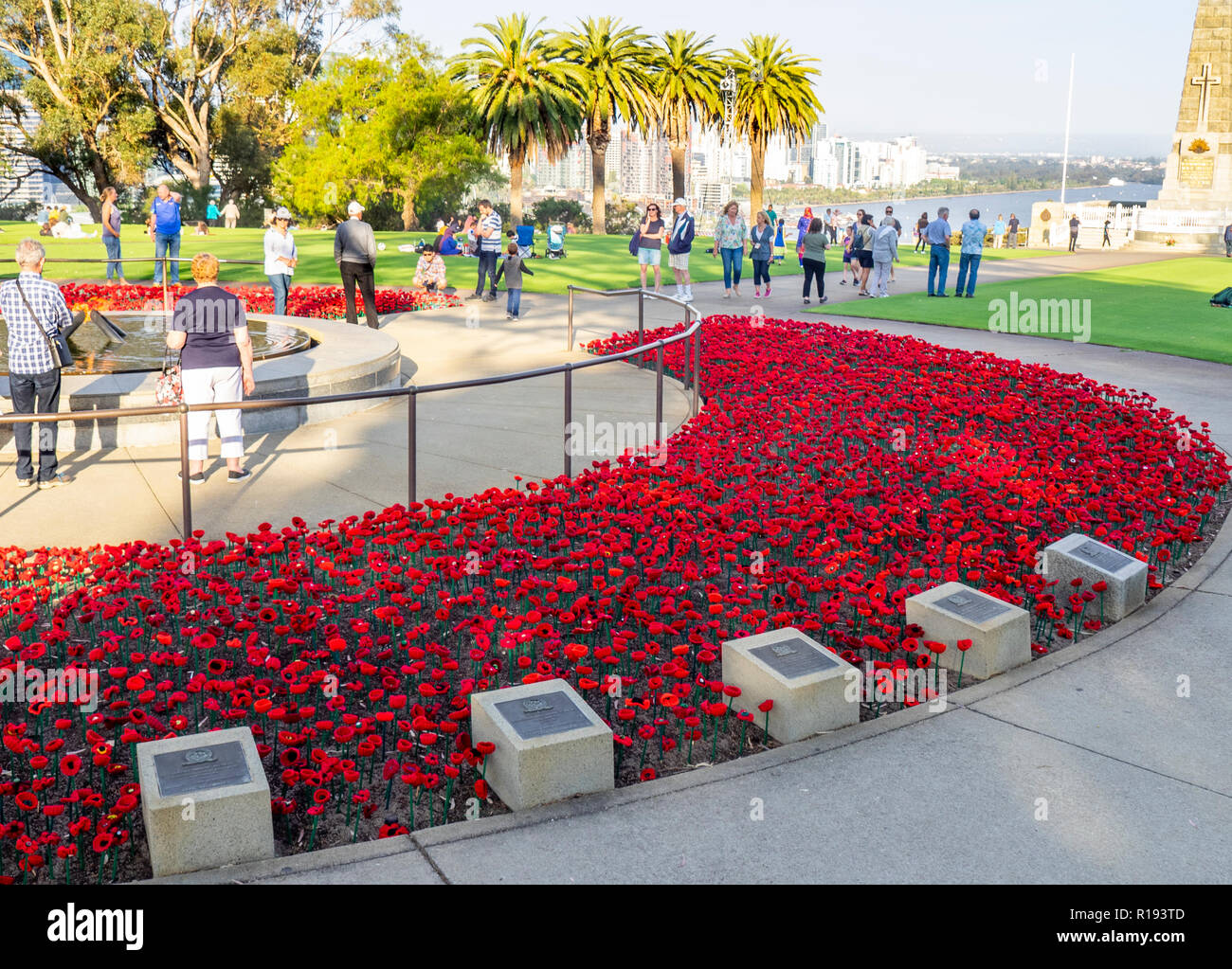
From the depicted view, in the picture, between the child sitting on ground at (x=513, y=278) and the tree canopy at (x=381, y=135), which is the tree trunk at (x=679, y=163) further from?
the child sitting on ground at (x=513, y=278)

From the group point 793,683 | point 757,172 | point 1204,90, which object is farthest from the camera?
point 757,172

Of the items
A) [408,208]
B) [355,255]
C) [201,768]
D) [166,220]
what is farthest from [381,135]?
[201,768]

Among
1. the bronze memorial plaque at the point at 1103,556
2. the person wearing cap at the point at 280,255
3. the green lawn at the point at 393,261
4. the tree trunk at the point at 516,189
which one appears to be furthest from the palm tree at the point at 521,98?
the bronze memorial plaque at the point at 1103,556

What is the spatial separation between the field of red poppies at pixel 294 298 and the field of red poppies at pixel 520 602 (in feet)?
35.0

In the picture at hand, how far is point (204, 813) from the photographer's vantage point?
3.79 meters

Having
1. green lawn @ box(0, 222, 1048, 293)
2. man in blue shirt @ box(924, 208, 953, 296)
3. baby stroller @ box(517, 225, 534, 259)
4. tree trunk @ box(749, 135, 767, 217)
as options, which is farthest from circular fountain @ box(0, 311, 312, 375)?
tree trunk @ box(749, 135, 767, 217)

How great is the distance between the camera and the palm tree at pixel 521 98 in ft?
163

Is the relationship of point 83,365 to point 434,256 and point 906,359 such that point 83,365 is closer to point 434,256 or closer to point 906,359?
point 906,359

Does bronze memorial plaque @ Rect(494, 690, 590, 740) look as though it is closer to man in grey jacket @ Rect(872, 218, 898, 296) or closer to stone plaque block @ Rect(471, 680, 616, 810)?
stone plaque block @ Rect(471, 680, 616, 810)

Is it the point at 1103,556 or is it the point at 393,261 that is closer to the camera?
the point at 1103,556

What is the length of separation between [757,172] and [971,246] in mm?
29198

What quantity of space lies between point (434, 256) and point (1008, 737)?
17758 millimetres

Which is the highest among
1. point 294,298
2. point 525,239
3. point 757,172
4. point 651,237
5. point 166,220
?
point 757,172

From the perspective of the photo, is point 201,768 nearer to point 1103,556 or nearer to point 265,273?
point 1103,556
